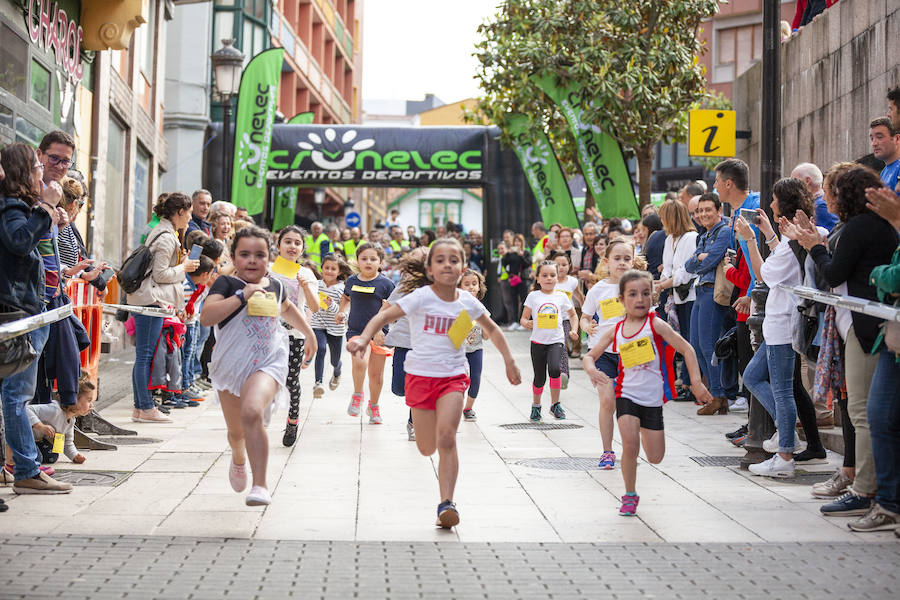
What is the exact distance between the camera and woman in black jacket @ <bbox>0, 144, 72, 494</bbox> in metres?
6.55

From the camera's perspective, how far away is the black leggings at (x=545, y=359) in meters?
11.4

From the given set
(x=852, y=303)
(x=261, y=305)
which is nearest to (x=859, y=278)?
(x=852, y=303)

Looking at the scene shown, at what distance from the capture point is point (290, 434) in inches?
371

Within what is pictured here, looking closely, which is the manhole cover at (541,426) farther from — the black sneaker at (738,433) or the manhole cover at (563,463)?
the manhole cover at (563,463)

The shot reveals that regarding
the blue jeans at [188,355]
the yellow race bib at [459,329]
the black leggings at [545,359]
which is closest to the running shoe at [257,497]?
the yellow race bib at [459,329]

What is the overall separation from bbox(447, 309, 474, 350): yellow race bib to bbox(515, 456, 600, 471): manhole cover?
212cm

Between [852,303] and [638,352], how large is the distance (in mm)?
1243

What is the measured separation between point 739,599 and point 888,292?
6.89ft

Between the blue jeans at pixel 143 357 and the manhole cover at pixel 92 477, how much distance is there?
2835 mm

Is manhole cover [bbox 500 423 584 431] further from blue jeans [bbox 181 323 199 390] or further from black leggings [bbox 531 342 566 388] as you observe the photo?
blue jeans [bbox 181 323 199 390]

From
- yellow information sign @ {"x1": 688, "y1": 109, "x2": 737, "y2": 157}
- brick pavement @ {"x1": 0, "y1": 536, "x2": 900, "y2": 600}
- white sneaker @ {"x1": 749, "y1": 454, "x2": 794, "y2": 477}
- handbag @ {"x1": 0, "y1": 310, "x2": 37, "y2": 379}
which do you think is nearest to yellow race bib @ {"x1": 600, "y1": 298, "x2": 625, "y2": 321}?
white sneaker @ {"x1": 749, "y1": 454, "x2": 794, "y2": 477}

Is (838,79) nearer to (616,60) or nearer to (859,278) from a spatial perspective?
(859,278)

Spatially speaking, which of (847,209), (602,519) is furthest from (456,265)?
(847,209)

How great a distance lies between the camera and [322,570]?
17.4ft
